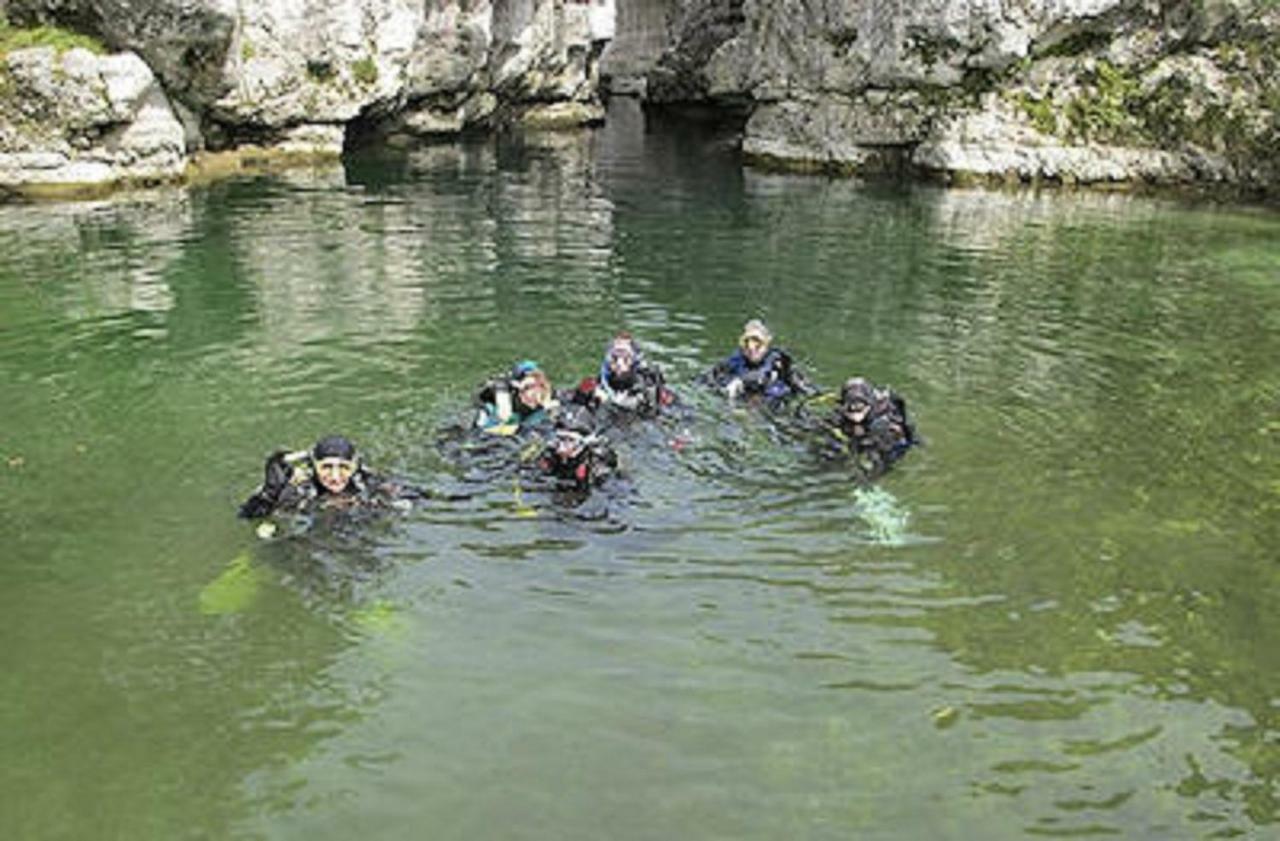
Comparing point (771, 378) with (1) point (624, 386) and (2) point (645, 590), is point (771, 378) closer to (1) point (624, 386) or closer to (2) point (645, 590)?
(1) point (624, 386)

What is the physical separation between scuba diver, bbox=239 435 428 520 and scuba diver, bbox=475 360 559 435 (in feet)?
7.87

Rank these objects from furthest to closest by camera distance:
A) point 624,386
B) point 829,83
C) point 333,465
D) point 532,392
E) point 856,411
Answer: point 829,83
point 624,386
point 532,392
point 856,411
point 333,465

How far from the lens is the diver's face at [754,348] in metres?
14.7

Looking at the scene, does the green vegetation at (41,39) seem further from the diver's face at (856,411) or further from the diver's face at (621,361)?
the diver's face at (856,411)

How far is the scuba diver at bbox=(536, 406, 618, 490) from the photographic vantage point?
11547 millimetres

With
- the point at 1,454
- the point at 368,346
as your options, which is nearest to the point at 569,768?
the point at 1,454

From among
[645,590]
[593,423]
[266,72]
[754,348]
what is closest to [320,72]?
[266,72]

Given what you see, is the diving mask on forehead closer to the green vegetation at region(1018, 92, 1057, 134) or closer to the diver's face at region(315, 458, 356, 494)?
the diver's face at region(315, 458, 356, 494)

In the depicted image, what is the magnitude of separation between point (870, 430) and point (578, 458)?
341 cm

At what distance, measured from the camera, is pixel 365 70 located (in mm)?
42188

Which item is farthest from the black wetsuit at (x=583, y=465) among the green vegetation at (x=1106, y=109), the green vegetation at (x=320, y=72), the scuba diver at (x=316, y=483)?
the green vegetation at (x=1106, y=109)

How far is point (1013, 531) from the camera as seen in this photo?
1138cm

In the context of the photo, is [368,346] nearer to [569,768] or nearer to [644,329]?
[644,329]

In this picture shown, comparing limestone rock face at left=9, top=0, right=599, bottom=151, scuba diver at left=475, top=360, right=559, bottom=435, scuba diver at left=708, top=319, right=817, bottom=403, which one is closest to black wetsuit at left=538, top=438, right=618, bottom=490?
scuba diver at left=475, top=360, right=559, bottom=435
